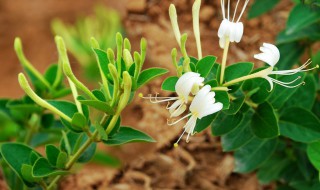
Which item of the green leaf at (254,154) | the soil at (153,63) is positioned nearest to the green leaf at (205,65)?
A: the green leaf at (254,154)

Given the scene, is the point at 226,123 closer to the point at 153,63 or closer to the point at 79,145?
the point at 79,145

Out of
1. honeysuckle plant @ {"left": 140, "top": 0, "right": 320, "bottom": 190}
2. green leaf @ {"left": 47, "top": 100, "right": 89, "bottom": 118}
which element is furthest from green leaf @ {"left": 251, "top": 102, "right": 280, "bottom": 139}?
green leaf @ {"left": 47, "top": 100, "right": 89, "bottom": 118}

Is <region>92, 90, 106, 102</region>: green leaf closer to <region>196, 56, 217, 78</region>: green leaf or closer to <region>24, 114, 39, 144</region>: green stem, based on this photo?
<region>196, 56, 217, 78</region>: green leaf

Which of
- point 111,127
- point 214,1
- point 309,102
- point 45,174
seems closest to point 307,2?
point 309,102

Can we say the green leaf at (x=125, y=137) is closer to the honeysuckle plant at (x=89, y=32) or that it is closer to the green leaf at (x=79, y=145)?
the green leaf at (x=79, y=145)

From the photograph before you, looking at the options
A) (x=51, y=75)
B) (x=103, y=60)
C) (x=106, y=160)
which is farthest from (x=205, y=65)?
(x=106, y=160)

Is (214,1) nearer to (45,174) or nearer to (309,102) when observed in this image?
(309,102)
